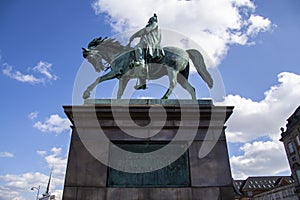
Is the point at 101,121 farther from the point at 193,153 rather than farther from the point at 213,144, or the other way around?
the point at 213,144

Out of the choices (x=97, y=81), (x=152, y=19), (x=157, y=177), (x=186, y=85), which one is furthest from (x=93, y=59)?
(x=157, y=177)

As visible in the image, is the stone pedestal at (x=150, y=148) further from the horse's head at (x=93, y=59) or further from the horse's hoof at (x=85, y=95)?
the horse's head at (x=93, y=59)

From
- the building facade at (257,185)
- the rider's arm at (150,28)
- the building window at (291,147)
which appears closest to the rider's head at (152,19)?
the rider's arm at (150,28)

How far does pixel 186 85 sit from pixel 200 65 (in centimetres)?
103

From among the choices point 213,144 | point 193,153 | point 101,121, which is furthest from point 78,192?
point 213,144

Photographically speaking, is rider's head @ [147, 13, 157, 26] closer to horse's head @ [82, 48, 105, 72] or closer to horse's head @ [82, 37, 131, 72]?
horse's head @ [82, 37, 131, 72]

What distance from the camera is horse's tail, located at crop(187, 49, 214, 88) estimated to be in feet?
Result: 27.0

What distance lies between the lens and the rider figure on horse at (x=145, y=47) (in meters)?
7.94

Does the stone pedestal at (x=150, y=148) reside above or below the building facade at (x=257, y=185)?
below

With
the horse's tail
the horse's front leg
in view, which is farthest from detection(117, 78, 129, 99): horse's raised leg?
the horse's tail

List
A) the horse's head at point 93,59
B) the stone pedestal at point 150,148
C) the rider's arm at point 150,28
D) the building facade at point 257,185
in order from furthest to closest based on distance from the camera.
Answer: the building facade at point 257,185, the rider's arm at point 150,28, the horse's head at point 93,59, the stone pedestal at point 150,148

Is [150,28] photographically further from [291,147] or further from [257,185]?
[257,185]

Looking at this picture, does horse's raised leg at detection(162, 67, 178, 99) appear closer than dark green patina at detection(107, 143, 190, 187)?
No

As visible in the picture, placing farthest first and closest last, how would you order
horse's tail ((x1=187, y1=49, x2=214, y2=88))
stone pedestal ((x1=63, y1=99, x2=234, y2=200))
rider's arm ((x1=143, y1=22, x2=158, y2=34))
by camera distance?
1. rider's arm ((x1=143, y1=22, x2=158, y2=34))
2. horse's tail ((x1=187, y1=49, x2=214, y2=88))
3. stone pedestal ((x1=63, y1=99, x2=234, y2=200))
